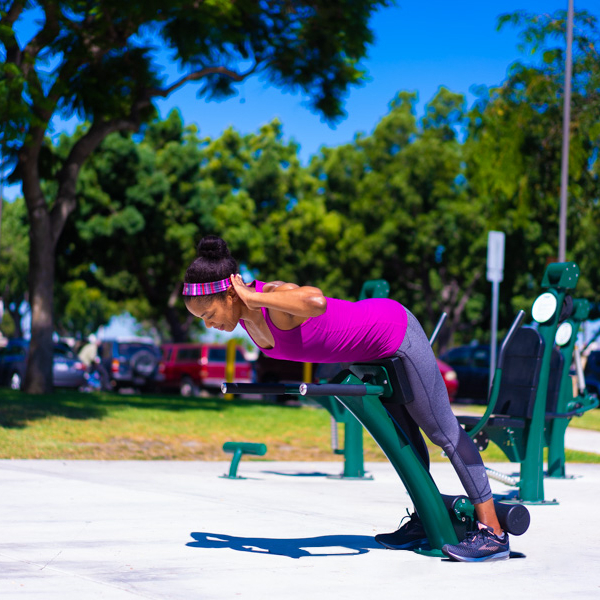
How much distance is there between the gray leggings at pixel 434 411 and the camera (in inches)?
171

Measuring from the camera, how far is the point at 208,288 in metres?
4.00

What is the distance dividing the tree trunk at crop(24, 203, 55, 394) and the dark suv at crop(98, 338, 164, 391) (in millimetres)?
11203

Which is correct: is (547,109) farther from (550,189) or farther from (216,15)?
(216,15)

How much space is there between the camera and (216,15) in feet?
48.3

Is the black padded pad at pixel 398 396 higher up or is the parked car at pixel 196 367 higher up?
the black padded pad at pixel 398 396

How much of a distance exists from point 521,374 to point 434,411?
247cm

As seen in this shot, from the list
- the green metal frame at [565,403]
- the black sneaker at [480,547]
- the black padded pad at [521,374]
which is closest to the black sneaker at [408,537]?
the black sneaker at [480,547]

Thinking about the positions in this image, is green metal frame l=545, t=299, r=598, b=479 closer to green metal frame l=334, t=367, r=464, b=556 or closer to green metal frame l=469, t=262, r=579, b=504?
green metal frame l=469, t=262, r=579, b=504

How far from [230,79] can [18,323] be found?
39526 mm

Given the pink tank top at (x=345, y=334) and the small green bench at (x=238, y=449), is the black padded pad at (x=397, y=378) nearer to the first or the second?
the pink tank top at (x=345, y=334)

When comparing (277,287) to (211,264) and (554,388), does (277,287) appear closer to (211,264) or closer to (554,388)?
(211,264)

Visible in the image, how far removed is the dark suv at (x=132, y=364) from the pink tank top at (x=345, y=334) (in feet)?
76.3

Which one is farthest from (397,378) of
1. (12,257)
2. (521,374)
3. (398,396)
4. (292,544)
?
(12,257)

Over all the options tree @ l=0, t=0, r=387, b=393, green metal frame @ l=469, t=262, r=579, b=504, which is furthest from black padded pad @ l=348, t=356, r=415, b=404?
tree @ l=0, t=0, r=387, b=393
